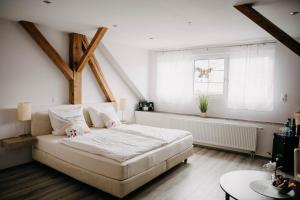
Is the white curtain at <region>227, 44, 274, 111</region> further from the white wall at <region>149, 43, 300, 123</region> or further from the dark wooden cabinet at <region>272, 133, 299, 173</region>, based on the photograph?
the dark wooden cabinet at <region>272, 133, 299, 173</region>

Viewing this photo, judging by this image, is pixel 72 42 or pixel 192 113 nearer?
pixel 72 42

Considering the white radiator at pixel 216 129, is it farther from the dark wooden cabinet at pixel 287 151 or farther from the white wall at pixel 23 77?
the white wall at pixel 23 77

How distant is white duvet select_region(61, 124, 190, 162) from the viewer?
2898 millimetres

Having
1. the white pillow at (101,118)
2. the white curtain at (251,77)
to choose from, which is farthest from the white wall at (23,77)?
the white curtain at (251,77)

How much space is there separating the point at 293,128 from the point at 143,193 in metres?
2.93

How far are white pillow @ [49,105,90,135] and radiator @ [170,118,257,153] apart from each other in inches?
95.4

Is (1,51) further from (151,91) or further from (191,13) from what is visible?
(151,91)

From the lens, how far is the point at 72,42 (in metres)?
4.43

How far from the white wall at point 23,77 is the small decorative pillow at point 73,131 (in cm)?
79

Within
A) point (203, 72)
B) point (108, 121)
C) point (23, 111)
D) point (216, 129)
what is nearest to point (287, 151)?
point (216, 129)

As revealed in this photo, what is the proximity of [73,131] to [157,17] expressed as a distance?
233cm

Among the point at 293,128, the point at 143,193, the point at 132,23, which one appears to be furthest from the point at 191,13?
the point at 293,128

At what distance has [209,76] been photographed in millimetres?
5469

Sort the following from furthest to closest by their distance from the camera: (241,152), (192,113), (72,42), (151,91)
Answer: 1. (151,91)
2. (192,113)
3. (241,152)
4. (72,42)
